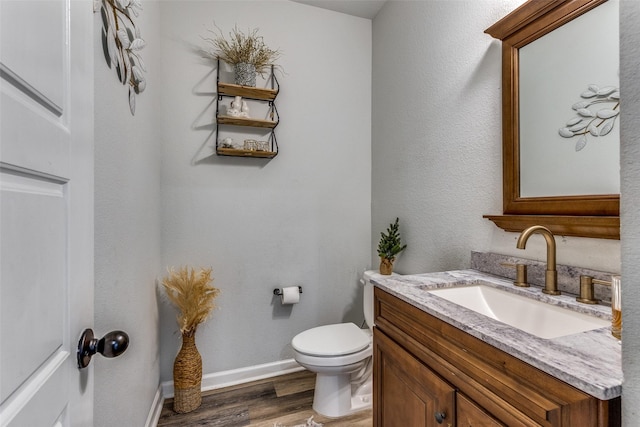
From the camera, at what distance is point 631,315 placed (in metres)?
0.43

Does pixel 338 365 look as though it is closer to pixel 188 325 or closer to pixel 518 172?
pixel 188 325

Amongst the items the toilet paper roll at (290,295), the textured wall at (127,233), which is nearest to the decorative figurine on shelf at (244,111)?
the textured wall at (127,233)

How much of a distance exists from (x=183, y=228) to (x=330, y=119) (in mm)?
1311

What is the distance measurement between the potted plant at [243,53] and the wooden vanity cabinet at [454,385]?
1.59 m

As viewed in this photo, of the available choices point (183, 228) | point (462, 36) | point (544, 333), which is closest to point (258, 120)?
point (183, 228)

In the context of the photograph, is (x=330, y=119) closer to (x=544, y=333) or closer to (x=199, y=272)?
(x=199, y=272)

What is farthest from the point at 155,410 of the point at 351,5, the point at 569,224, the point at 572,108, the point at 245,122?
the point at 351,5

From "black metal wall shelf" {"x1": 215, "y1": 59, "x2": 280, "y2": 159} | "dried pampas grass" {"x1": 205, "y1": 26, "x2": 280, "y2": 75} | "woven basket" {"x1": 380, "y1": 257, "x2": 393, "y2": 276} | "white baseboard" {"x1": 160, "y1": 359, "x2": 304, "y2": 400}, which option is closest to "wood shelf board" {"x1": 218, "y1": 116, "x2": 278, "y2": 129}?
"black metal wall shelf" {"x1": 215, "y1": 59, "x2": 280, "y2": 159}

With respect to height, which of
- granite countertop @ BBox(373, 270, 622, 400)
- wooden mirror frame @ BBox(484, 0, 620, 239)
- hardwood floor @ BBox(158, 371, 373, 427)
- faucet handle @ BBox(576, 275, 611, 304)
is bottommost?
hardwood floor @ BBox(158, 371, 373, 427)

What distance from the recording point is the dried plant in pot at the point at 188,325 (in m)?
1.67

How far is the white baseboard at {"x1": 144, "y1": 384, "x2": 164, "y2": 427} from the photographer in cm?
149

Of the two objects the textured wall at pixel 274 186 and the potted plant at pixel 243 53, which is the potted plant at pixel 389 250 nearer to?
the textured wall at pixel 274 186

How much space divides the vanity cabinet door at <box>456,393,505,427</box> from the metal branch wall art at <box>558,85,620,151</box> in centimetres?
92

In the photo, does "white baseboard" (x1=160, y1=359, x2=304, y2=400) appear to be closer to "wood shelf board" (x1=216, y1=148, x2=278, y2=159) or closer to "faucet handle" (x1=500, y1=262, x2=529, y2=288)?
"wood shelf board" (x1=216, y1=148, x2=278, y2=159)
